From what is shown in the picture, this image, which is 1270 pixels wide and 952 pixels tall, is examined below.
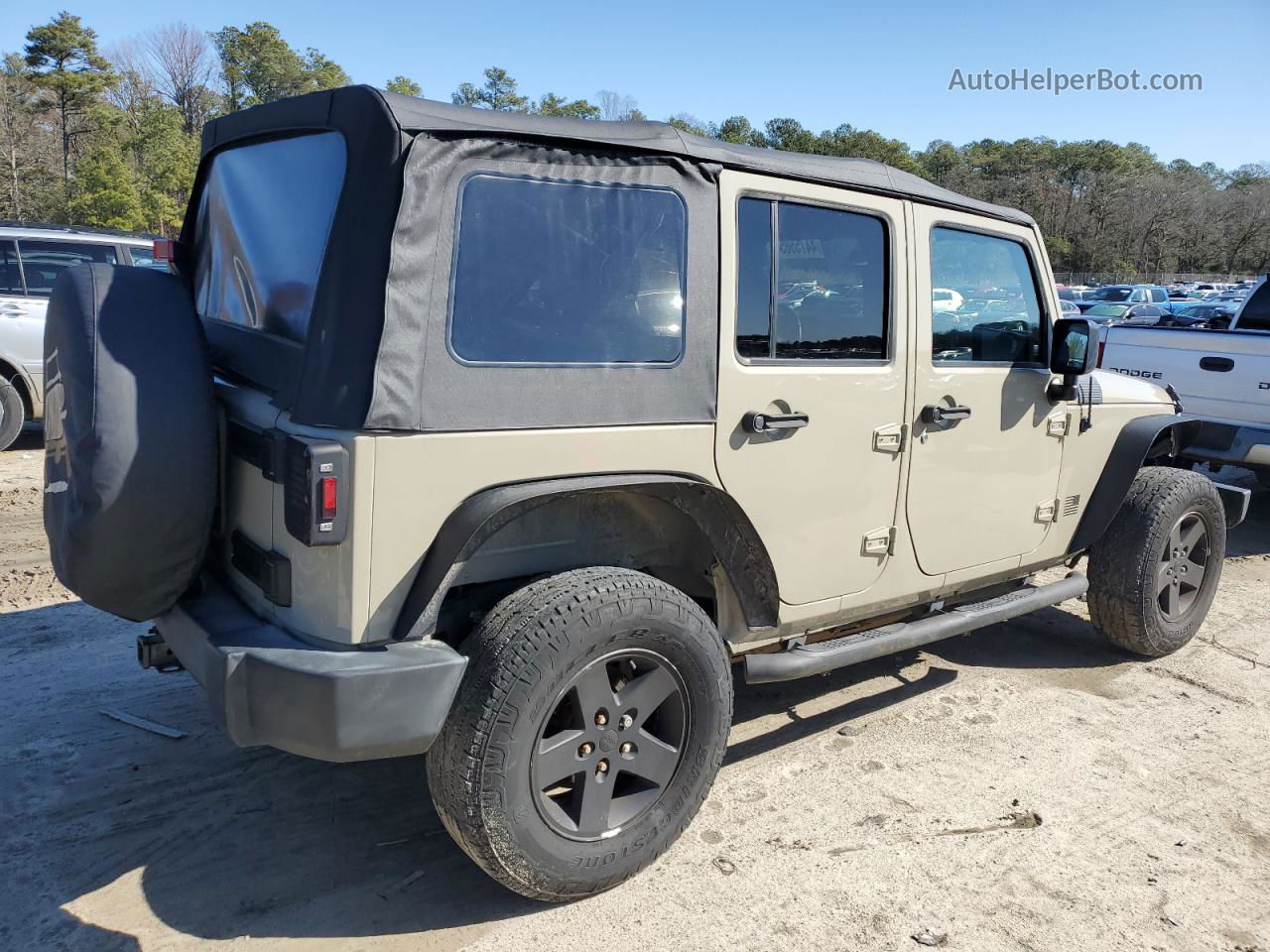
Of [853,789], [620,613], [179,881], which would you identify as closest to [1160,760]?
[853,789]

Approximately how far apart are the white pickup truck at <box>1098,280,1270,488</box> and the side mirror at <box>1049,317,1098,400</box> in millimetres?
2756

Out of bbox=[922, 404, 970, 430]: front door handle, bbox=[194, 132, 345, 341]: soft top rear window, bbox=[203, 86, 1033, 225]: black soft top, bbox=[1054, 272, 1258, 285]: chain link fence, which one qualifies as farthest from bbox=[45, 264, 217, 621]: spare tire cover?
bbox=[1054, 272, 1258, 285]: chain link fence

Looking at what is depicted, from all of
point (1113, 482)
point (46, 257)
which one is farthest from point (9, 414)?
point (1113, 482)

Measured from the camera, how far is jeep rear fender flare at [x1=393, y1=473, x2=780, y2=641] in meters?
2.32

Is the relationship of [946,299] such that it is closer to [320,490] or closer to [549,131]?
[549,131]

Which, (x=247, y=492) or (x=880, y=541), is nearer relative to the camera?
(x=247, y=492)

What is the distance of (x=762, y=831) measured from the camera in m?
3.08

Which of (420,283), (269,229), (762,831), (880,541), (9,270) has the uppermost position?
(9,270)

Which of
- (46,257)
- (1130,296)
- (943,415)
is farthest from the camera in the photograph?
(1130,296)

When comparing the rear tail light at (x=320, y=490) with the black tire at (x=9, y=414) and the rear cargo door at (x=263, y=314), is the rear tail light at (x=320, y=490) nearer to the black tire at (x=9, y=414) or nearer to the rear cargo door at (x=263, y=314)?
the rear cargo door at (x=263, y=314)

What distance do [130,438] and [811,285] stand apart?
2.06 metres

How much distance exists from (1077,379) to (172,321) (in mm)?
3550

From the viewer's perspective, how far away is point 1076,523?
436cm

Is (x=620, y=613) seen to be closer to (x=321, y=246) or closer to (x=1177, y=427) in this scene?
(x=321, y=246)
